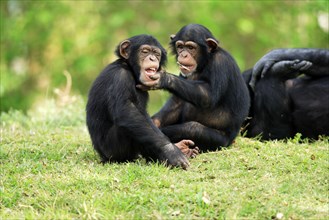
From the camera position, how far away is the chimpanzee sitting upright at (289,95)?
8570 millimetres

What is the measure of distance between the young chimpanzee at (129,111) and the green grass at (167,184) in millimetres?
190

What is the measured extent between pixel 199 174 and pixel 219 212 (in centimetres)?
112

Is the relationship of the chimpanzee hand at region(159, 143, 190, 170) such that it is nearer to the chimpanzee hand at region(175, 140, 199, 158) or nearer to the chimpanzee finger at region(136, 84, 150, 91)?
the chimpanzee hand at region(175, 140, 199, 158)

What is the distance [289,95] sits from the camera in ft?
29.0

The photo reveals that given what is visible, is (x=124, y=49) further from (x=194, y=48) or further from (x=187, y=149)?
(x=187, y=149)

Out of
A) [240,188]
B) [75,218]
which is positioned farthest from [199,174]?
[75,218]

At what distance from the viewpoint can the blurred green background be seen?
67.9 ft

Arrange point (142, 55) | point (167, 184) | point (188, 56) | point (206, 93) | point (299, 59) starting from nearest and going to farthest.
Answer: point (167, 184)
point (142, 55)
point (206, 93)
point (188, 56)
point (299, 59)

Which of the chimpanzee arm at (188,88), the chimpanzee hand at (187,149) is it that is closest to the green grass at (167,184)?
the chimpanzee hand at (187,149)

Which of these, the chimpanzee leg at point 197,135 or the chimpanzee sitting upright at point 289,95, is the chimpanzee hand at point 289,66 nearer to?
the chimpanzee sitting upright at point 289,95

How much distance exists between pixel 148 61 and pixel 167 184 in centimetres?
164

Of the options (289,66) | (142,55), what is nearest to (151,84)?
(142,55)

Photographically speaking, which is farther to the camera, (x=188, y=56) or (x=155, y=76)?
(x=188, y=56)

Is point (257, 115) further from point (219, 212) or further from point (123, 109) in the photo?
point (219, 212)
